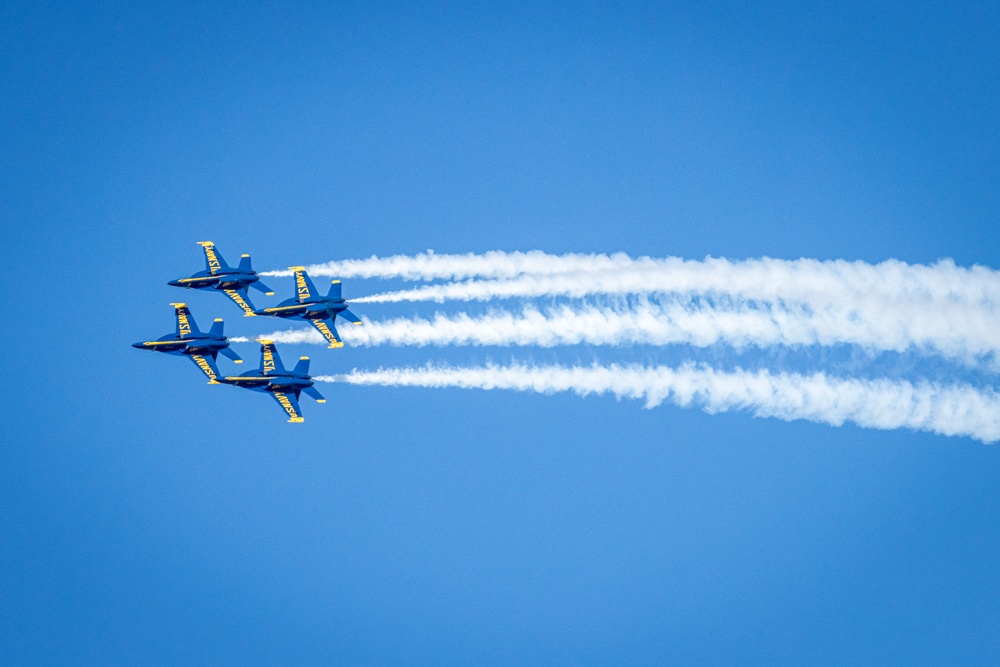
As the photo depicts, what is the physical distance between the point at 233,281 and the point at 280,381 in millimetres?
6007

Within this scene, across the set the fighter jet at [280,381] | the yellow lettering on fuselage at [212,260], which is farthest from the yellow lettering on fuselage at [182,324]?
the fighter jet at [280,381]

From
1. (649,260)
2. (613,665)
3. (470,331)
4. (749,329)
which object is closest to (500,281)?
(470,331)

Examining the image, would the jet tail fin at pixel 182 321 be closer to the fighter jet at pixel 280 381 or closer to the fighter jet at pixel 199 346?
the fighter jet at pixel 199 346

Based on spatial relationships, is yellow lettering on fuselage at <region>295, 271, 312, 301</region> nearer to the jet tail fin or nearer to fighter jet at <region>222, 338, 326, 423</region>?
fighter jet at <region>222, 338, 326, 423</region>

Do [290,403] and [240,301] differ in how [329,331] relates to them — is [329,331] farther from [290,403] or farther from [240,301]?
[240,301]

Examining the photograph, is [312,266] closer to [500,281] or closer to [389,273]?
[389,273]

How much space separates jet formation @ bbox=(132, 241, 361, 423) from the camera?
68062mm

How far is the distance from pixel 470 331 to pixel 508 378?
301cm

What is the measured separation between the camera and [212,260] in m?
72.2

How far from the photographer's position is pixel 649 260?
65500mm

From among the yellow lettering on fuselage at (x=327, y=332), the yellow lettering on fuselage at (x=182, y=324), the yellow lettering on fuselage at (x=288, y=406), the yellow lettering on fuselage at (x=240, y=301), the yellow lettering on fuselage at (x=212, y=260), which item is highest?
the yellow lettering on fuselage at (x=212, y=260)

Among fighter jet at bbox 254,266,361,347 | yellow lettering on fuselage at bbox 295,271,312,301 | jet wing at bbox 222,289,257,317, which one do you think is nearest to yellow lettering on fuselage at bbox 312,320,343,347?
fighter jet at bbox 254,266,361,347

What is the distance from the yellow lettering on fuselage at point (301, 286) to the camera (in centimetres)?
6869

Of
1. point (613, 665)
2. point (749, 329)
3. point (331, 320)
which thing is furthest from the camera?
point (613, 665)
